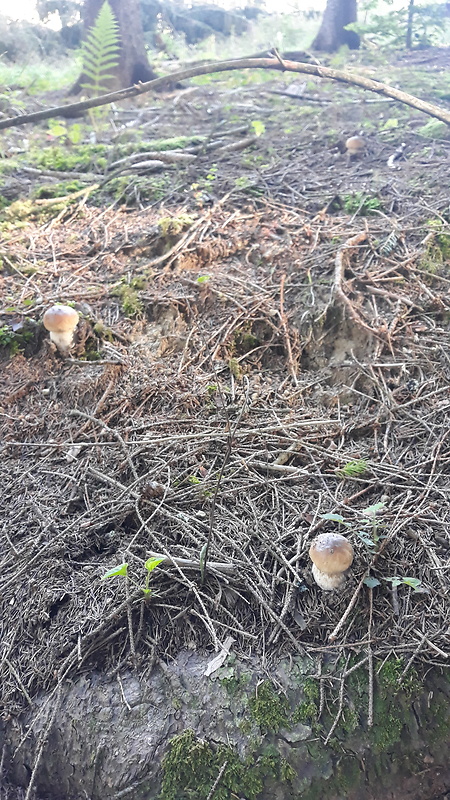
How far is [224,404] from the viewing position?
2.81m

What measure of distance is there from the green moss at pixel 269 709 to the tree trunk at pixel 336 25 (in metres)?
11.8

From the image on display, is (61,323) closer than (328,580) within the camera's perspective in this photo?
No

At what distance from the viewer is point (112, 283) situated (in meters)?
4.23

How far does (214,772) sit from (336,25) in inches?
494

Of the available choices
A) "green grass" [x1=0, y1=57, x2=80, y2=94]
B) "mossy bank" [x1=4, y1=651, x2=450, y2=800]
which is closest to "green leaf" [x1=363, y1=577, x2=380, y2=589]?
"mossy bank" [x1=4, y1=651, x2=450, y2=800]

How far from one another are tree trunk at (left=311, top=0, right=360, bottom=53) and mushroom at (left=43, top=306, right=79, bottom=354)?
9866 mm

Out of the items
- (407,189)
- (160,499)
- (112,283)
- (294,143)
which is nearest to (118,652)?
(160,499)

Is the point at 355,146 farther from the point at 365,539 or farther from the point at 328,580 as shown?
the point at 328,580

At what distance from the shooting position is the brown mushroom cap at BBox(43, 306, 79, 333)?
137 inches

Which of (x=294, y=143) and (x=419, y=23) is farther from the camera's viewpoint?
(x=419, y=23)

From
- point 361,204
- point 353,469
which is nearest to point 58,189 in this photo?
point 361,204

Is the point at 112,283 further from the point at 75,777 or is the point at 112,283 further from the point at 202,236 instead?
the point at 75,777

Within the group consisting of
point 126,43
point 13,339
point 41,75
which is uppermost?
point 126,43

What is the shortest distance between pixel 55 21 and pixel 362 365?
14.0m
